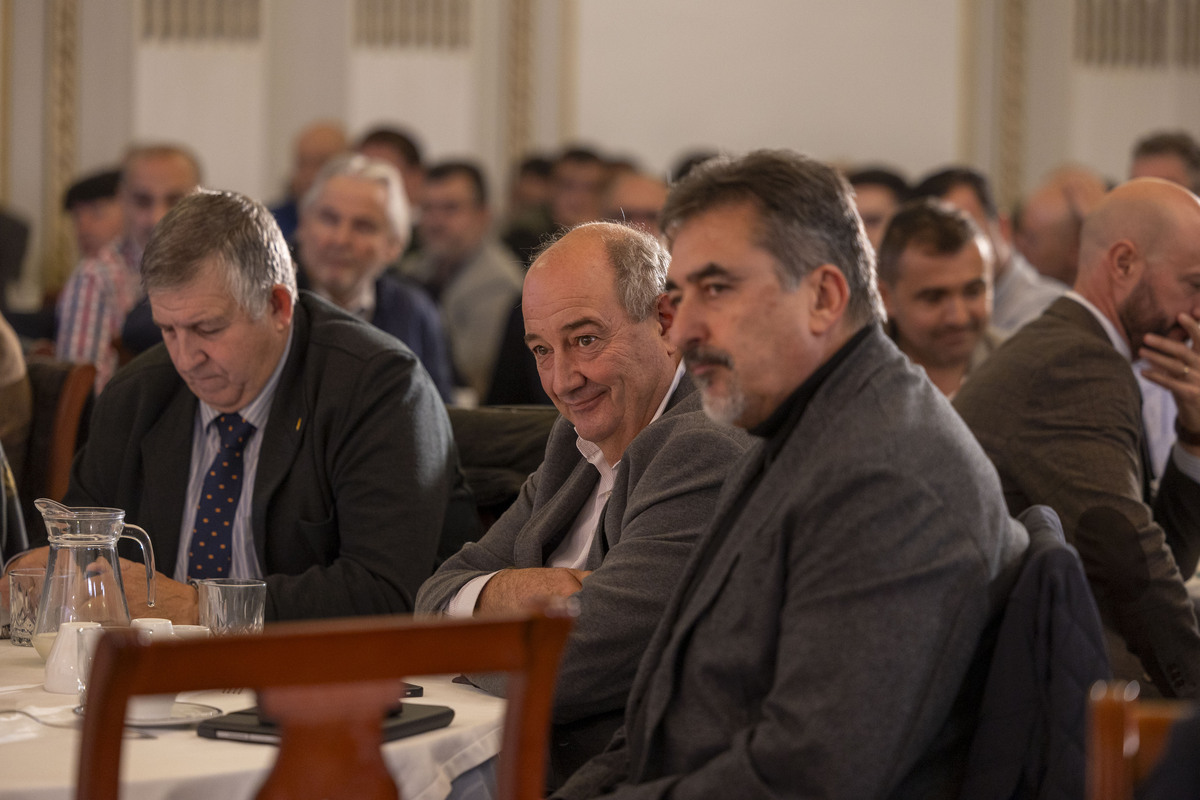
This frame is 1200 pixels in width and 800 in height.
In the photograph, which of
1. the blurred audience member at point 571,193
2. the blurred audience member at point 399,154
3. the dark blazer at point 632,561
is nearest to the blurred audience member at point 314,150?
the blurred audience member at point 399,154

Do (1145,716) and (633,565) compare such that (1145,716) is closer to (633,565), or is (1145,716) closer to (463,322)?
(633,565)

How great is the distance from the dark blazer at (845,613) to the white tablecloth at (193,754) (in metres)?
0.23

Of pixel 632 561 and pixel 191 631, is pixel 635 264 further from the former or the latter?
pixel 191 631

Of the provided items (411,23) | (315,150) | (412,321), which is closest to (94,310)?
(412,321)

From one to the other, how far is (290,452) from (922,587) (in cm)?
155

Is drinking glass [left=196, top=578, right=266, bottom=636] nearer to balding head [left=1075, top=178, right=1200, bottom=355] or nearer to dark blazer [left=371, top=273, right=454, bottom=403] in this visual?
balding head [left=1075, top=178, right=1200, bottom=355]

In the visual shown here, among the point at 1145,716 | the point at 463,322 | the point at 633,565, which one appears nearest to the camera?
the point at 1145,716

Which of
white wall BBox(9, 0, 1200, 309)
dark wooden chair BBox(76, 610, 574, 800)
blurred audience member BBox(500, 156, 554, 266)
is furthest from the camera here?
white wall BBox(9, 0, 1200, 309)

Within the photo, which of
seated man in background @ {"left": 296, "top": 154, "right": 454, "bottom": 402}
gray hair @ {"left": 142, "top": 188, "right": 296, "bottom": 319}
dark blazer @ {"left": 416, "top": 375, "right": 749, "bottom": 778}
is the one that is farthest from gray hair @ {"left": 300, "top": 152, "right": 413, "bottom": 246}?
dark blazer @ {"left": 416, "top": 375, "right": 749, "bottom": 778}

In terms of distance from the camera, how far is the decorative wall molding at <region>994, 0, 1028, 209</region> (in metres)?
9.01

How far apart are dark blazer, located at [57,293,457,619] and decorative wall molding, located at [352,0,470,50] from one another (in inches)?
230

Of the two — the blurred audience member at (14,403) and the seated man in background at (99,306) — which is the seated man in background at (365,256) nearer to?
the seated man in background at (99,306)

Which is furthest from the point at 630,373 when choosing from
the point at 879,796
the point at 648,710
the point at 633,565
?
the point at 879,796

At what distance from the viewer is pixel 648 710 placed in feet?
5.64
